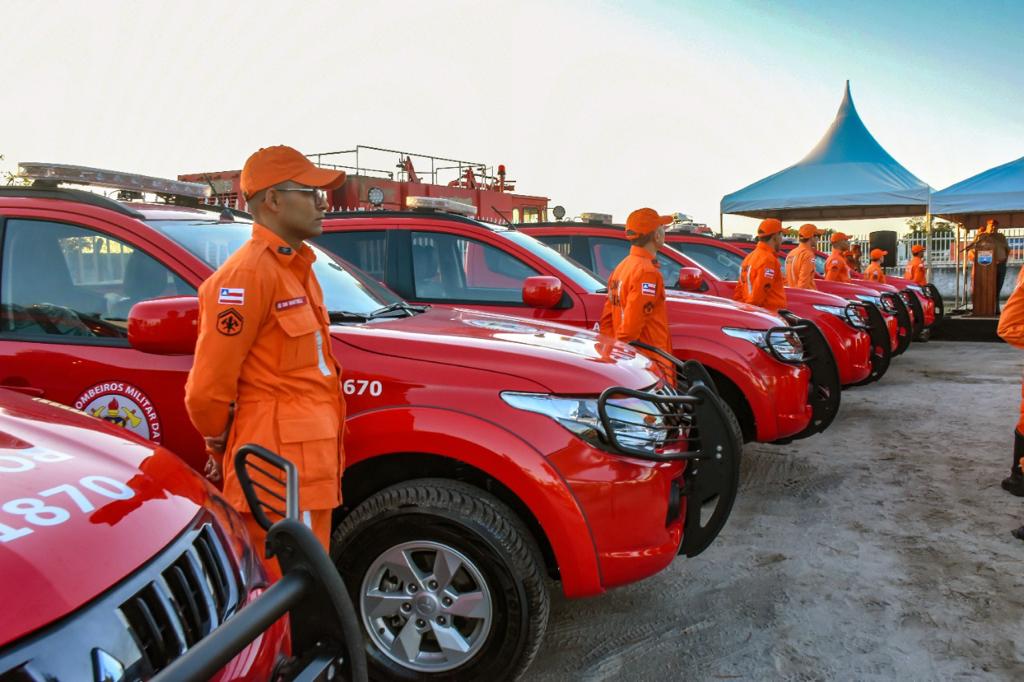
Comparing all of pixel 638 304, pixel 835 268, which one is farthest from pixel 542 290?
pixel 835 268

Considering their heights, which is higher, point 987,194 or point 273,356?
point 987,194

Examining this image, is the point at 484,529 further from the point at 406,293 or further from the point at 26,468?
the point at 406,293

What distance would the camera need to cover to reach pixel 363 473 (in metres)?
2.86

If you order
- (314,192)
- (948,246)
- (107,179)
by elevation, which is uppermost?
(948,246)

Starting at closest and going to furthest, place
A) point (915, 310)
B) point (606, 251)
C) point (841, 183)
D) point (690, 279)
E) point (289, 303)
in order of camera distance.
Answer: point (289, 303) < point (690, 279) < point (606, 251) < point (915, 310) < point (841, 183)

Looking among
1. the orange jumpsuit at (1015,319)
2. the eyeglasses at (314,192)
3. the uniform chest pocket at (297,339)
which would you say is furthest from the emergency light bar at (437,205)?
the orange jumpsuit at (1015,319)

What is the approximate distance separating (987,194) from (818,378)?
11.7 metres

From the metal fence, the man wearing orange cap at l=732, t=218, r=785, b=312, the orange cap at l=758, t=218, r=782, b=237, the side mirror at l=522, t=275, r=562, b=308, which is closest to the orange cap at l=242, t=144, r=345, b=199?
the side mirror at l=522, t=275, r=562, b=308

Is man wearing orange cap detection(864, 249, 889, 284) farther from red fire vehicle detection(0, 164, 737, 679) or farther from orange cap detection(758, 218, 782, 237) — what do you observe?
red fire vehicle detection(0, 164, 737, 679)

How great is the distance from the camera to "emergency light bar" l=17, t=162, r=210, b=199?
322cm

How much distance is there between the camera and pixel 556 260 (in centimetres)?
545

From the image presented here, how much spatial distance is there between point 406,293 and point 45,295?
234cm

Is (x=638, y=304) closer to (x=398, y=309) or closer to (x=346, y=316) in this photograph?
(x=398, y=309)

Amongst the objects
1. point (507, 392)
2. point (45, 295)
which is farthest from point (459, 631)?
point (45, 295)
